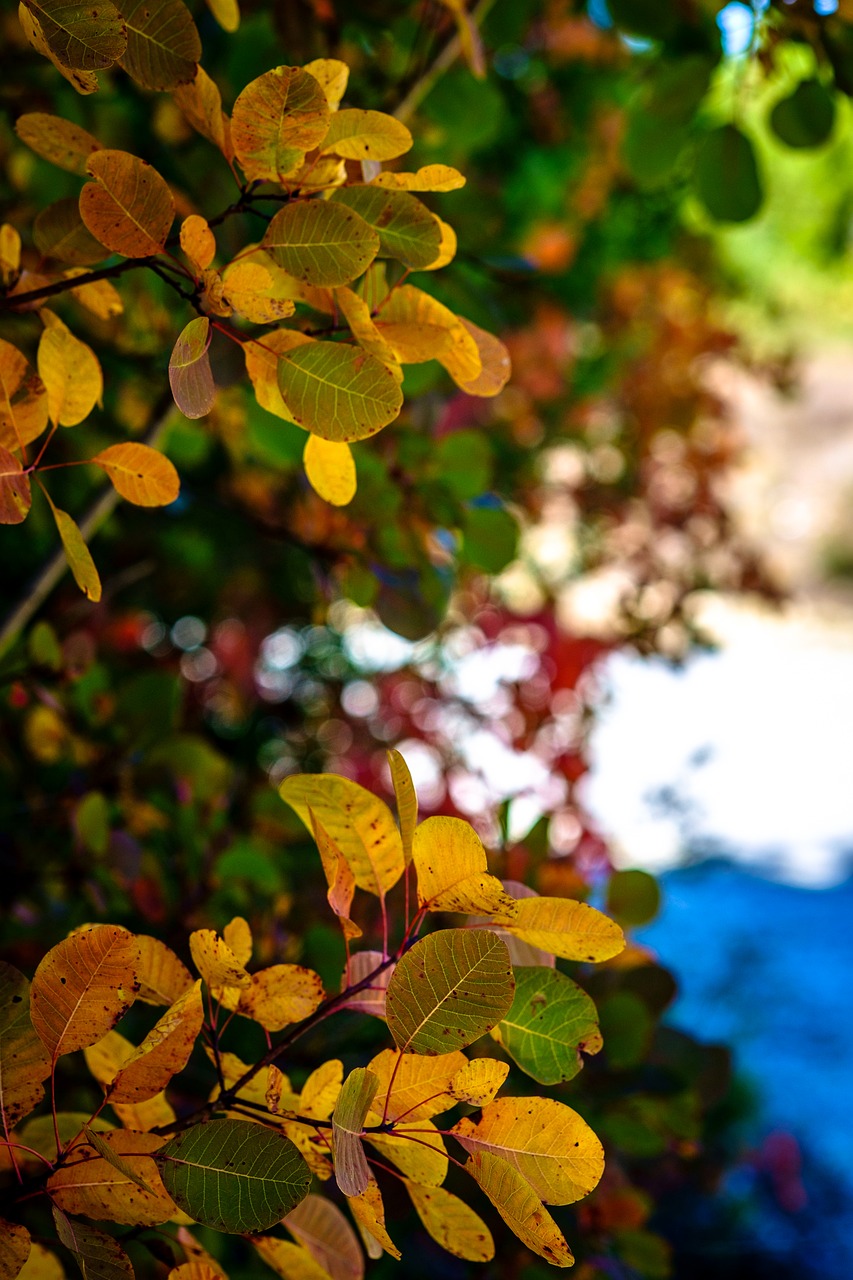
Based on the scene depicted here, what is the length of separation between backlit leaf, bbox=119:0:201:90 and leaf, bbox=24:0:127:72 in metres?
0.03

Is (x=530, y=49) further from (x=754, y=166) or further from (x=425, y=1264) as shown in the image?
(x=425, y=1264)

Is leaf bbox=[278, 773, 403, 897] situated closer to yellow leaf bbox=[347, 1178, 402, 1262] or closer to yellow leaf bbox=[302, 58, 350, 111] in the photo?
yellow leaf bbox=[347, 1178, 402, 1262]

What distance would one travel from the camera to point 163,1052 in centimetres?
25

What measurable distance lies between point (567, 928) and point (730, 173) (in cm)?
49

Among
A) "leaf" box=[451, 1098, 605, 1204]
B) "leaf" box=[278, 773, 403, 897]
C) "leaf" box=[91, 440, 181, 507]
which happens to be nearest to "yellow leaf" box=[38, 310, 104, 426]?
"leaf" box=[91, 440, 181, 507]

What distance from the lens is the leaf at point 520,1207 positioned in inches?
9.7

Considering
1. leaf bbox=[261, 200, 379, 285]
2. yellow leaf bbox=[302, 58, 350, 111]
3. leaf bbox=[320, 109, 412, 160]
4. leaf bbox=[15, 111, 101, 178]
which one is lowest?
leaf bbox=[15, 111, 101, 178]

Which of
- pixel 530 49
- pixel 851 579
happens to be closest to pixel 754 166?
pixel 530 49

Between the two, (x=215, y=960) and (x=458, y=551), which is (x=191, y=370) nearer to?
(x=215, y=960)

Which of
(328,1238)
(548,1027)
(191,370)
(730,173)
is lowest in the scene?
(328,1238)

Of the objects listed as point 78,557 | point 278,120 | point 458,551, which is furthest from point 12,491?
point 458,551

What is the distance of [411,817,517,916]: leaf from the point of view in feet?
0.86

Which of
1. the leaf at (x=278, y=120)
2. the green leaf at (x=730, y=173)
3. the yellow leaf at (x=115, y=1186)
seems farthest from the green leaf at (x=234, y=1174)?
the green leaf at (x=730, y=173)

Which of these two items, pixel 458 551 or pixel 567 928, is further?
pixel 458 551
